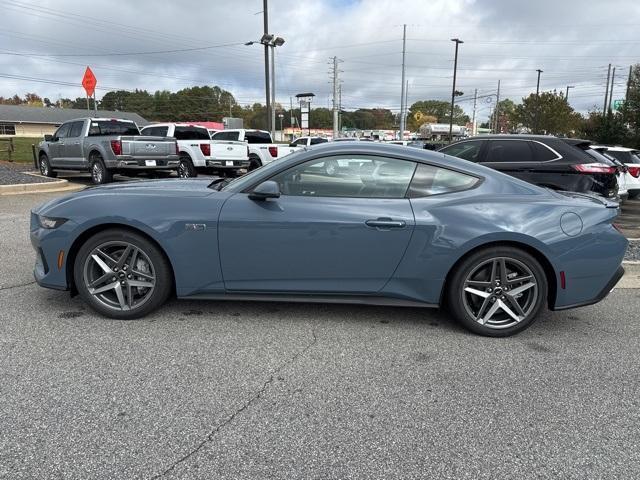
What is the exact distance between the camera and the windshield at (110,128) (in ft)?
45.1

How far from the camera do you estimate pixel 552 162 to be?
319 inches

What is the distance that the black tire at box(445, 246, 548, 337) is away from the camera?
385cm

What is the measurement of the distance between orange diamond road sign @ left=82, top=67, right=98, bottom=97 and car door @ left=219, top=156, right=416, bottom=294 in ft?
58.5

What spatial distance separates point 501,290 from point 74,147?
13.1 metres

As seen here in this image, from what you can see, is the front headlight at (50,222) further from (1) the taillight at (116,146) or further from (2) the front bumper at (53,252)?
(1) the taillight at (116,146)

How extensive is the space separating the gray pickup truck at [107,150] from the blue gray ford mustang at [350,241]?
9427 mm

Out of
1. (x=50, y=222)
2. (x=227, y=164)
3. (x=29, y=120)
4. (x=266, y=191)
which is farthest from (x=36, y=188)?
(x=29, y=120)

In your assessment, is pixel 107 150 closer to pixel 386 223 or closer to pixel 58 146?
pixel 58 146

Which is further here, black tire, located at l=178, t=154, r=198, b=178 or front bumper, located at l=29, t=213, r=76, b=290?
black tire, located at l=178, t=154, r=198, b=178

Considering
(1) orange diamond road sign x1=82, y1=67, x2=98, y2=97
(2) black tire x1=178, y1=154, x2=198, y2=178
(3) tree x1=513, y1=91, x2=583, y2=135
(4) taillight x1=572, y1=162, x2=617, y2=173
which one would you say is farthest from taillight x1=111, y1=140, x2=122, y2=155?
(3) tree x1=513, y1=91, x2=583, y2=135

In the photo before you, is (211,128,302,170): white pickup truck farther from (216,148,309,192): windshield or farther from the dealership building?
the dealership building

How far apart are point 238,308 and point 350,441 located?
209 cm

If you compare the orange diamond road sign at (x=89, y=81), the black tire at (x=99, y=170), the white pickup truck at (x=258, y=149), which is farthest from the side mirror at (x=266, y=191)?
the orange diamond road sign at (x=89, y=81)

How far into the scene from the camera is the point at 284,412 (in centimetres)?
286
